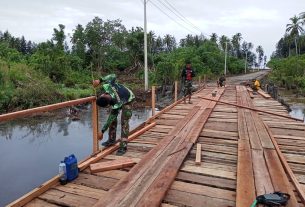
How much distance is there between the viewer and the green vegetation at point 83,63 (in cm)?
1992

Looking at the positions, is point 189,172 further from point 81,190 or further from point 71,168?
point 71,168

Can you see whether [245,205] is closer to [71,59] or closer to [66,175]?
[66,175]

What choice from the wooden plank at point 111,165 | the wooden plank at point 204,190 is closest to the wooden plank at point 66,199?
the wooden plank at point 111,165

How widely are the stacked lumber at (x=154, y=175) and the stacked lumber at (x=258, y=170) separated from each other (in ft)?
2.94

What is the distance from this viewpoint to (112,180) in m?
3.92

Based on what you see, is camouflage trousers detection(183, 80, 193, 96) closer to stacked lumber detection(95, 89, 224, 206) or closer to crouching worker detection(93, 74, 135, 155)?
stacked lumber detection(95, 89, 224, 206)

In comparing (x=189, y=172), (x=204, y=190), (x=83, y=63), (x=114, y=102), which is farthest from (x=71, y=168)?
(x=83, y=63)

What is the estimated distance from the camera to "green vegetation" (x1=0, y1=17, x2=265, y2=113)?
1992 cm

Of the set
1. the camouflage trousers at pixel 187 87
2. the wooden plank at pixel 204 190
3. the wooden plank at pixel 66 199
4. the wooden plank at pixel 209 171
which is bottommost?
the wooden plank at pixel 66 199

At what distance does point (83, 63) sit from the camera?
121 ft

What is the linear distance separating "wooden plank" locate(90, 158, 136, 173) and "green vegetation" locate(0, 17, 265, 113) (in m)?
15.3

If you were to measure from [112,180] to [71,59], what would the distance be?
105ft

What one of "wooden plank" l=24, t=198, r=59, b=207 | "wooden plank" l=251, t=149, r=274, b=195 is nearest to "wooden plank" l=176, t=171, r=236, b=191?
"wooden plank" l=251, t=149, r=274, b=195

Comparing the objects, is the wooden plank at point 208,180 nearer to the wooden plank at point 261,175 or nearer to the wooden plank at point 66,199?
the wooden plank at point 261,175
